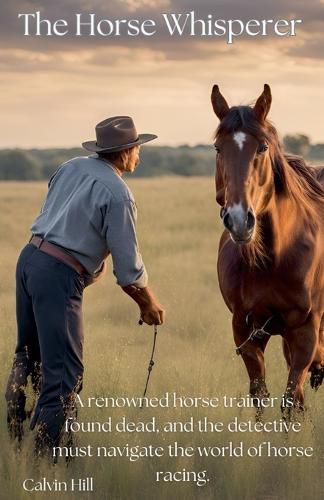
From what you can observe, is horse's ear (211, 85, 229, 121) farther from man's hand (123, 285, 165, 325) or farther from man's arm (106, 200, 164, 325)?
man's hand (123, 285, 165, 325)

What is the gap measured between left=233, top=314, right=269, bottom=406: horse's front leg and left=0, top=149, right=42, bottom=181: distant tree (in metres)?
57.7

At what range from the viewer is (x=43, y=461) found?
4727 millimetres

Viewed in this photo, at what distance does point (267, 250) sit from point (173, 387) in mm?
1627

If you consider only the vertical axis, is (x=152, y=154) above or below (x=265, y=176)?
above

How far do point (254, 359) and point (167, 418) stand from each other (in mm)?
680

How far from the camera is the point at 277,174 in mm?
5316

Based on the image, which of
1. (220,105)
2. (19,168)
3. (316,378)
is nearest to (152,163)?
(19,168)

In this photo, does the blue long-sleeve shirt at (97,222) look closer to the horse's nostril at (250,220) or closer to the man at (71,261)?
the man at (71,261)

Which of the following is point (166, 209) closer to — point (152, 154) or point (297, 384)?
point (297, 384)

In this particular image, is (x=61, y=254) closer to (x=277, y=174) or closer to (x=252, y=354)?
(x=277, y=174)

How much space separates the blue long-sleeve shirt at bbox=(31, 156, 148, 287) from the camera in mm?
4754

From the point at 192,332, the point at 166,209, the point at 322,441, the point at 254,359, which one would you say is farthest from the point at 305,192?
the point at 166,209

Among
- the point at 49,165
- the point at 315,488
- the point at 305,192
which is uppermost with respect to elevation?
the point at 49,165

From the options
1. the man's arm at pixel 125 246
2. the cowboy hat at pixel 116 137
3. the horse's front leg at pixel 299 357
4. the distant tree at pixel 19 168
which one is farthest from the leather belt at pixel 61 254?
the distant tree at pixel 19 168
